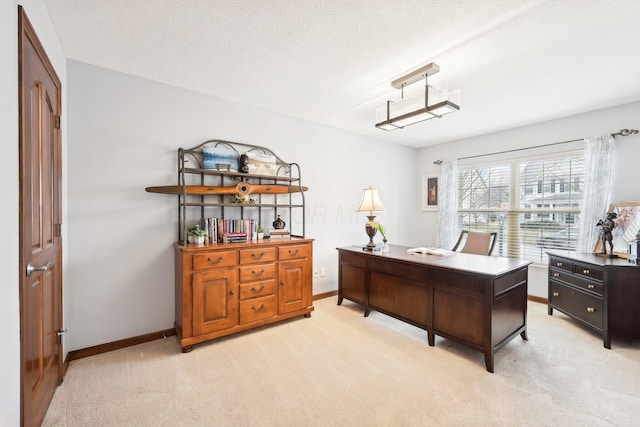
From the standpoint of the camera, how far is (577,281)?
2826 mm

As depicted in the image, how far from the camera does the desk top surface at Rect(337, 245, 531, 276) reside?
226 centimetres

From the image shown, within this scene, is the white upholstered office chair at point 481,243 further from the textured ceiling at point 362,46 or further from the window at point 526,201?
the textured ceiling at point 362,46

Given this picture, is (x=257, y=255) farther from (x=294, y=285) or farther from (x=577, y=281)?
(x=577, y=281)

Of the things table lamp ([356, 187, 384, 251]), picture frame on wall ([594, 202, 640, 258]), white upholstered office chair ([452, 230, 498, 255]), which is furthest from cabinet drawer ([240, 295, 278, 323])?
picture frame on wall ([594, 202, 640, 258])

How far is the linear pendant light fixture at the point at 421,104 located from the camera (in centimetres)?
232

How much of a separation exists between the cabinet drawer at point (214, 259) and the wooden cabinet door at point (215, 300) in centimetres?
5

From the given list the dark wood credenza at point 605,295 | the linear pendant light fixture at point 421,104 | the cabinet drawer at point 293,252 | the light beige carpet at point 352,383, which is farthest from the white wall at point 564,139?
the cabinet drawer at point 293,252

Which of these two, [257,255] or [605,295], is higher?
[257,255]

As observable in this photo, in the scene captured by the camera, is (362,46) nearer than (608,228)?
Yes

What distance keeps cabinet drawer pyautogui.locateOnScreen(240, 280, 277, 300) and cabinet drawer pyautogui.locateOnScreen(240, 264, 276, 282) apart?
0.05 meters

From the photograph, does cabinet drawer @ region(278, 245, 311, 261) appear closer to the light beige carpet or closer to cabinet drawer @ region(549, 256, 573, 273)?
the light beige carpet

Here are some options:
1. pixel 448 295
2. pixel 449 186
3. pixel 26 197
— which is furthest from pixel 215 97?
pixel 449 186

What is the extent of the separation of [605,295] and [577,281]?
1.07 feet

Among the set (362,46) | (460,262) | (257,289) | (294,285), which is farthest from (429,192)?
(257,289)
